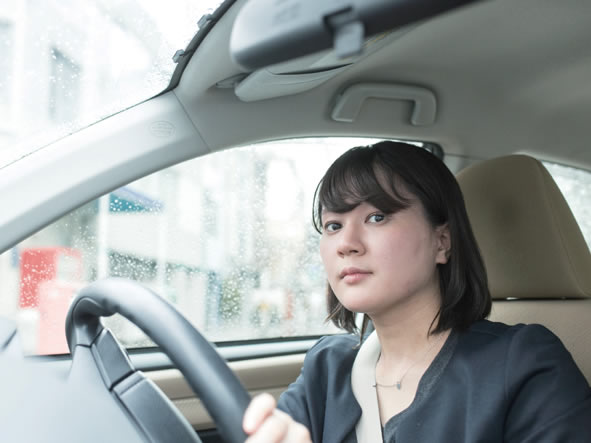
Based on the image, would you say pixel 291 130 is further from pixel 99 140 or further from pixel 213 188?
pixel 99 140

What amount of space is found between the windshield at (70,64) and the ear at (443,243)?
0.75m

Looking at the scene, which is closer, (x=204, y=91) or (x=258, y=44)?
(x=258, y=44)

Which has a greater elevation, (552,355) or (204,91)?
(204,91)

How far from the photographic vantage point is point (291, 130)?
198 centimetres

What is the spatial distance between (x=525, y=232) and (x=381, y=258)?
0.49 meters

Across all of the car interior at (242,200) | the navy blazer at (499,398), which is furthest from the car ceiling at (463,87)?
the navy blazer at (499,398)

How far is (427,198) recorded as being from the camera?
150 centimetres

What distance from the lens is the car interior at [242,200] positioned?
98 cm

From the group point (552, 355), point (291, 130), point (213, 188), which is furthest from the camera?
point (213, 188)

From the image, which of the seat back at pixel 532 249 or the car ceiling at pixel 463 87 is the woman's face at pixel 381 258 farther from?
the car ceiling at pixel 463 87

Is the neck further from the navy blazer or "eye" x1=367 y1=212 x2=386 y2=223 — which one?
"eye" x1=367 y1=212 x2=386 y2=223

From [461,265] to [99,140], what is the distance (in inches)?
37.4

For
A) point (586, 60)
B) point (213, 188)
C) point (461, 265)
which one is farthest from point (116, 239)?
point (586, 60)

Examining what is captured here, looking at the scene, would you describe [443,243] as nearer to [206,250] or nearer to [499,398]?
[499,398]
